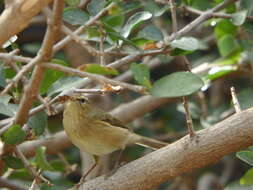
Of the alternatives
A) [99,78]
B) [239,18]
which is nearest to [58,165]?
[239,18]

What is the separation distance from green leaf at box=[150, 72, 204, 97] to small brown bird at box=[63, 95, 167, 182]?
105 cm

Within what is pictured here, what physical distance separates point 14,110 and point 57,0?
0.89 m

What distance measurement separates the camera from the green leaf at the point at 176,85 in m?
1.65

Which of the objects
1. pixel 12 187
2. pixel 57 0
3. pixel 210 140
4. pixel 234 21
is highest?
pixel 57 0

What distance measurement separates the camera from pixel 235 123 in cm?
203

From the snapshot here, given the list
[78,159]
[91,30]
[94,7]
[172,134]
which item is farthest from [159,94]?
[78,159]

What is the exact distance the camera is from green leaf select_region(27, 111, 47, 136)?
8.03ft

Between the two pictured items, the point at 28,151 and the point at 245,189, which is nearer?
the point at 245,189

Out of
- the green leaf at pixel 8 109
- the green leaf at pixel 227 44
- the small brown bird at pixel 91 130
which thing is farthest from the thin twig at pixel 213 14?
the green leaf at pixel 8 109

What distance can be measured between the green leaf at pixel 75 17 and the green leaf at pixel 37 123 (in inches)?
17.4

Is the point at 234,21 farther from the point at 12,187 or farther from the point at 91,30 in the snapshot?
the point at 12,187

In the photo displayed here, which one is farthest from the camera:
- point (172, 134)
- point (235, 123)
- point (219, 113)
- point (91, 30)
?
point (172, 134)

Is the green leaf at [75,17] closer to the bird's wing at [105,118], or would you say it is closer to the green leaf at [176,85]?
the bird's wing at [105,118]

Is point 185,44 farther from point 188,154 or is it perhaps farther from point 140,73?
point 140,73
